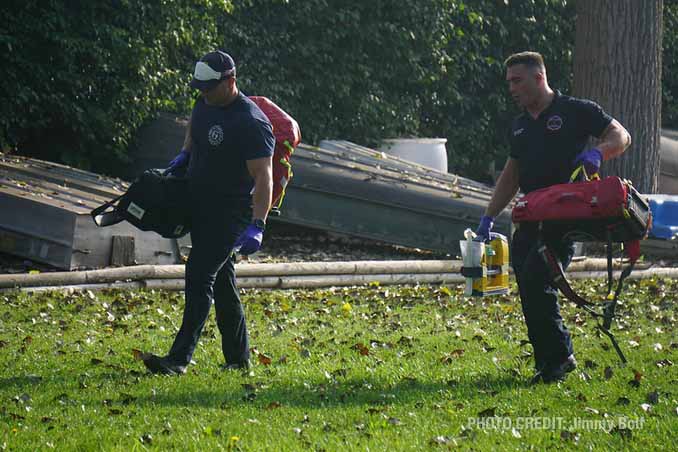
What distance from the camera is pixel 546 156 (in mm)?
6629

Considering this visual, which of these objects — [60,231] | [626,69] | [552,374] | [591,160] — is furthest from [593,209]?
[626,69]

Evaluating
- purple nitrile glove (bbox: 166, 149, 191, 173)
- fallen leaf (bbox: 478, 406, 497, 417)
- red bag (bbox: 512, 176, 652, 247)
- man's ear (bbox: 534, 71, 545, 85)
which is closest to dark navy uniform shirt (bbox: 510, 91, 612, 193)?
man's ear (bbox: 534, 71, 545, 85)

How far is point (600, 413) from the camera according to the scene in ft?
19.1

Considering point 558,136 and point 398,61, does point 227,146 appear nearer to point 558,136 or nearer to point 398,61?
point 558,136

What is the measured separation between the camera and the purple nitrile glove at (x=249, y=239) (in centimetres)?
675

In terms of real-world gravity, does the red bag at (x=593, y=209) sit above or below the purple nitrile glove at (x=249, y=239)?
above

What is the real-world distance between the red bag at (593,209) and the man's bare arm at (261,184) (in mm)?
1469

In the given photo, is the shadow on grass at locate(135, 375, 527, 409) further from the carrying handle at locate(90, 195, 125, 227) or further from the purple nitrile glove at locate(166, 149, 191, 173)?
the purple nitrile glove at locate(166, 149, 191, 173)

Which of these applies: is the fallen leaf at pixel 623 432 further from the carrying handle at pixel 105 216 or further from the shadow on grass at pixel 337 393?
the carrying handle at pixel 105 216

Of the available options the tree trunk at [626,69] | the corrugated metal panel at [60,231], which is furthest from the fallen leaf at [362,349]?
the tree trunk at [626,69]

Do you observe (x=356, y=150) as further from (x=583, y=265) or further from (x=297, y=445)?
(x=297, y=445)

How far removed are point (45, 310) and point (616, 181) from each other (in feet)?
16.4

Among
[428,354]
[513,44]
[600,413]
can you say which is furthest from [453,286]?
[513,44]

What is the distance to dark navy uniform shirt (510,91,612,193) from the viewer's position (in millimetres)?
6586
